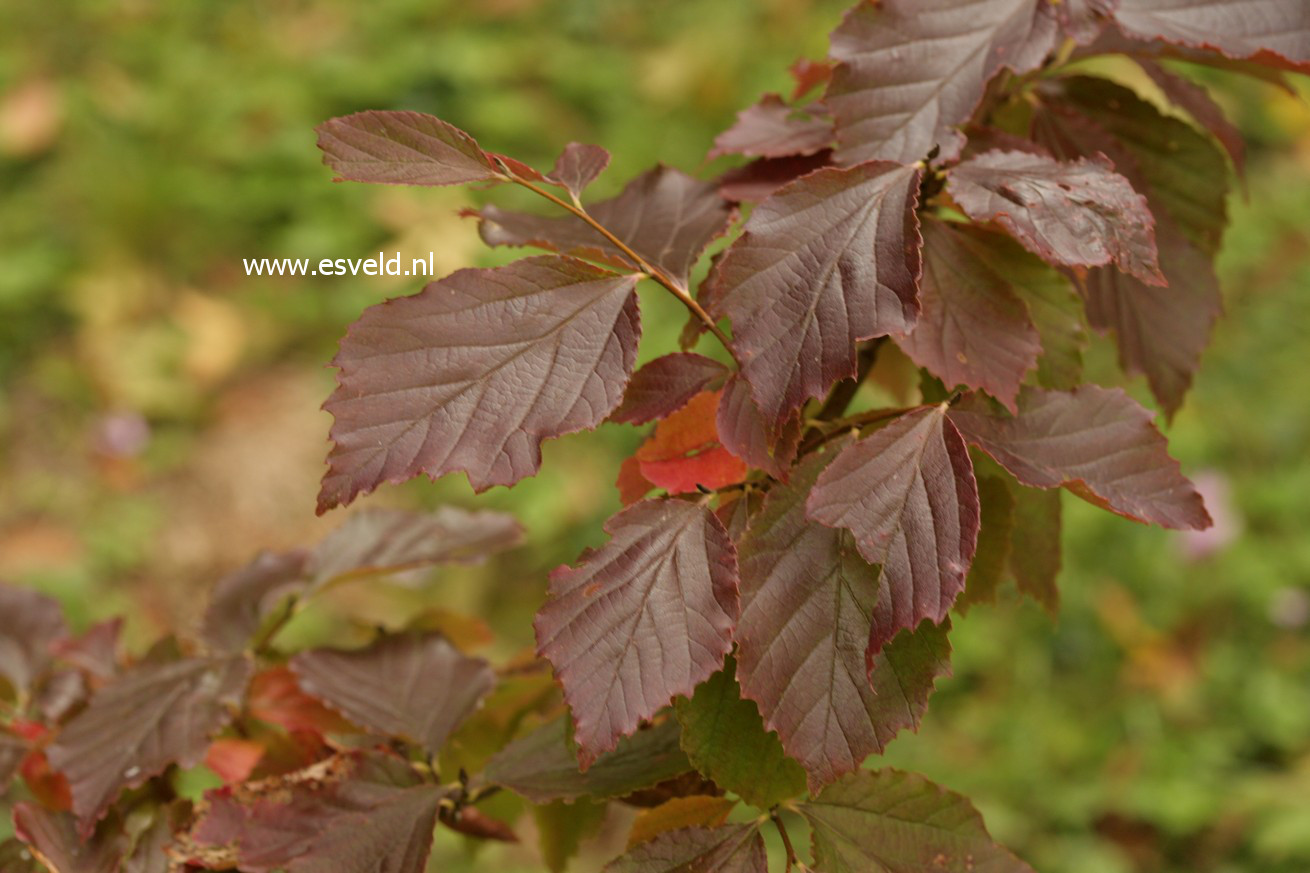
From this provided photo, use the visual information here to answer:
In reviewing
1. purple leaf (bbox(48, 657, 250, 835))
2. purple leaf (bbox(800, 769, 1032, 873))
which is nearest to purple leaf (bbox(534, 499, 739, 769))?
purple leaf (bbox(800, 769, 1032, 873))

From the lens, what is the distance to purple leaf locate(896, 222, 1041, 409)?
53 cm

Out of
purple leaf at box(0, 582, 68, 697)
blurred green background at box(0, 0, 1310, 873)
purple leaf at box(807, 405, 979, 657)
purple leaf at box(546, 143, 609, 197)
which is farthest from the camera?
blurred green background at box(0, 0, 1310, 873)

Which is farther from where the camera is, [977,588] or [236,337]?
[236,337]

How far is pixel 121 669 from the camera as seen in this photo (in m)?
0.77

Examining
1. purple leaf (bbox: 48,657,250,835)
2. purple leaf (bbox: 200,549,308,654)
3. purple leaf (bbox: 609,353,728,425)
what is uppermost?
purple leaf (bbox: 609,353,728,425)

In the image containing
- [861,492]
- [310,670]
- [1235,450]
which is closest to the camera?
[861,492]

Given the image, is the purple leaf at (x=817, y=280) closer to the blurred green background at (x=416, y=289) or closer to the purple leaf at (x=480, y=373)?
the purple leaf at (x=480, y=373)

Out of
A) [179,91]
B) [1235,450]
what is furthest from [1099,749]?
[179,91]

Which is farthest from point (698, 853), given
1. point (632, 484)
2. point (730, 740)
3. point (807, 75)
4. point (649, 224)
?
point (807, 75)

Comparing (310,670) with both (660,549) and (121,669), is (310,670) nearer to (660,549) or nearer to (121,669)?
(121,669)

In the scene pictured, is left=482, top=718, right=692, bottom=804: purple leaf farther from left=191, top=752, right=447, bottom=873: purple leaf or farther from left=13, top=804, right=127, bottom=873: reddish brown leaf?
left=13, top=804, right=127, bottom=873: reddish brown leaf

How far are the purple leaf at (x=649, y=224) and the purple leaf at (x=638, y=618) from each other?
0.14 metres

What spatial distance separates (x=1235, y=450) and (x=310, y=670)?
112 inches

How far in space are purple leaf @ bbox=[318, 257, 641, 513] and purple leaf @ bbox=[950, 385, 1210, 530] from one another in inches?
6.5
